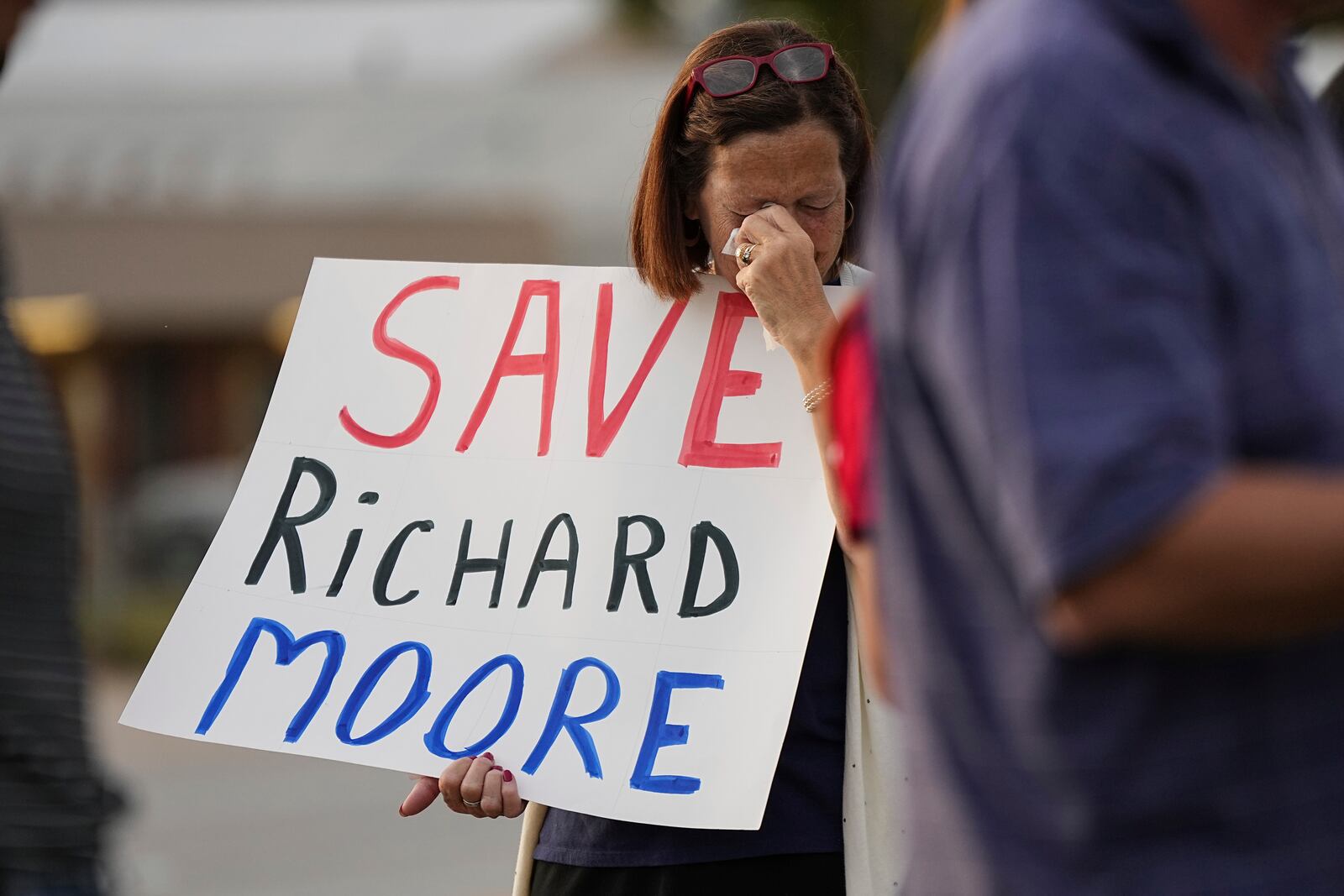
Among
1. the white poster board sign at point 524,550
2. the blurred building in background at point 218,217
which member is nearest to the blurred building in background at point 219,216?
the blurred building in background at point 218,217

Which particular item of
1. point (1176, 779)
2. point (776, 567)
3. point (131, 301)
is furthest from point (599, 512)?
point (131, 301)

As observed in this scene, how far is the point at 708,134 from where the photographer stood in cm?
222

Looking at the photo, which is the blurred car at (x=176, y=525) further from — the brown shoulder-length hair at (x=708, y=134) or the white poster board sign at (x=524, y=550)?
the brown shoulder-length hair at (x=708, y=134)

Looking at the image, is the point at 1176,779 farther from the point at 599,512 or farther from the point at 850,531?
the point at 599,512

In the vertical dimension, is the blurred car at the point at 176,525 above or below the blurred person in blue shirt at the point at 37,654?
above

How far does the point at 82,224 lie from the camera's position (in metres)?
19.9

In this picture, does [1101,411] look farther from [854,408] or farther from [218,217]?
→ [218,217]

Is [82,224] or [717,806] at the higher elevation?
[82,224]

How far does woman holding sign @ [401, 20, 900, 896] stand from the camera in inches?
77.7

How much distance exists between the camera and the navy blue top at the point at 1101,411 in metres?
0.95

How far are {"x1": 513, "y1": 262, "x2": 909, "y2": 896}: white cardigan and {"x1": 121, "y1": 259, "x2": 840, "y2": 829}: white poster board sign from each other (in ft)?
0.31

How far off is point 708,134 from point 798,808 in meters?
0.88

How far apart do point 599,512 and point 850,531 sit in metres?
0.93

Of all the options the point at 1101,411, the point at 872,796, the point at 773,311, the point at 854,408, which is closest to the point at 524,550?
the point at 773,311
